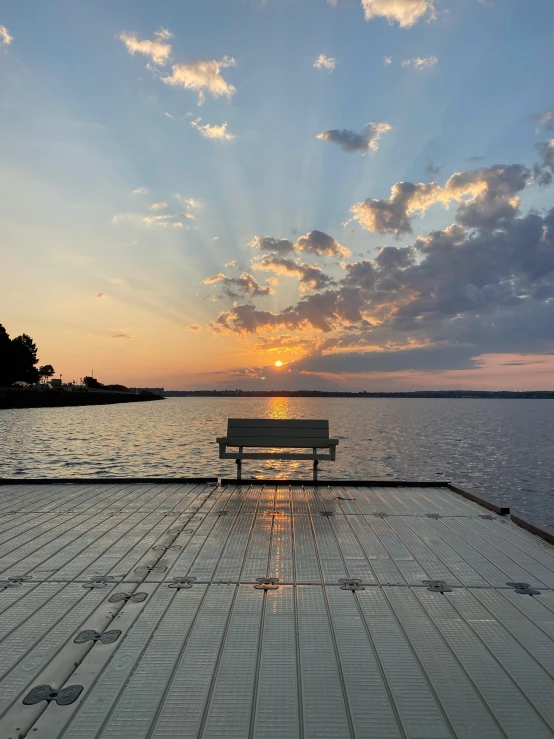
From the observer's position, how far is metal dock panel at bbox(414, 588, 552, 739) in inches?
80.9

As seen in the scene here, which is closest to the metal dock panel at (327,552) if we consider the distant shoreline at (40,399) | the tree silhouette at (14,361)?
the distant shoreline at (40,399)

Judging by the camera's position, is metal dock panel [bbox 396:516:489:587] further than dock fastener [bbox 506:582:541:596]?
Yes

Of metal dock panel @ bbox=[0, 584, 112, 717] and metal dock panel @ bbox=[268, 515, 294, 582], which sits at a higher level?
metal dock panel @ bbox=[0, 584, 112, 717]

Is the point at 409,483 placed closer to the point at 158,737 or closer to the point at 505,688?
the point at 505,688

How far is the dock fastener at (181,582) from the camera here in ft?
11.4

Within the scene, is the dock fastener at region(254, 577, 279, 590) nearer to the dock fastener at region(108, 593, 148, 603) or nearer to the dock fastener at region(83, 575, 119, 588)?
the dock fastener at region(108, 593, 148, 603)

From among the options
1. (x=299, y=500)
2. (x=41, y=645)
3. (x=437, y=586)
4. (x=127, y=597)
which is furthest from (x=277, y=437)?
(x=41, y=645)

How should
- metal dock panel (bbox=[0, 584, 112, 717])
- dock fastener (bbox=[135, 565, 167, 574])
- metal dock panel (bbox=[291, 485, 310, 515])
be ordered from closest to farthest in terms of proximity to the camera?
metal dock panel (bbox=[0, 584, 112, 717]), dock fastener (bbox=[135, 565, 167, 574]), metal dock panel (bbox=[291, 485, 310, 515])

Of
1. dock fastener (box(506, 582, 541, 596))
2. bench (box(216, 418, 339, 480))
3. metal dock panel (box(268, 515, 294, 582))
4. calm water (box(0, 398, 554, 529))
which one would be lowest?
calm water (box(0, 398, 554, 529))

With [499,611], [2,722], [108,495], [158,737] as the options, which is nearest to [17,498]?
[108,495]

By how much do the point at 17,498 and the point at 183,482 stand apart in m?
2.40

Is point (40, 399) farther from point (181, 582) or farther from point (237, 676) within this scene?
point (237, 676)

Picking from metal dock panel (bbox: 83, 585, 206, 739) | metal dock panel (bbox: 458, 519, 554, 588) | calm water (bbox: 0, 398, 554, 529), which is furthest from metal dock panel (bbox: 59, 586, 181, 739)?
calm water (bbox: 0, 398, 554, 529)

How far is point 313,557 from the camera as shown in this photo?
4.12 m
